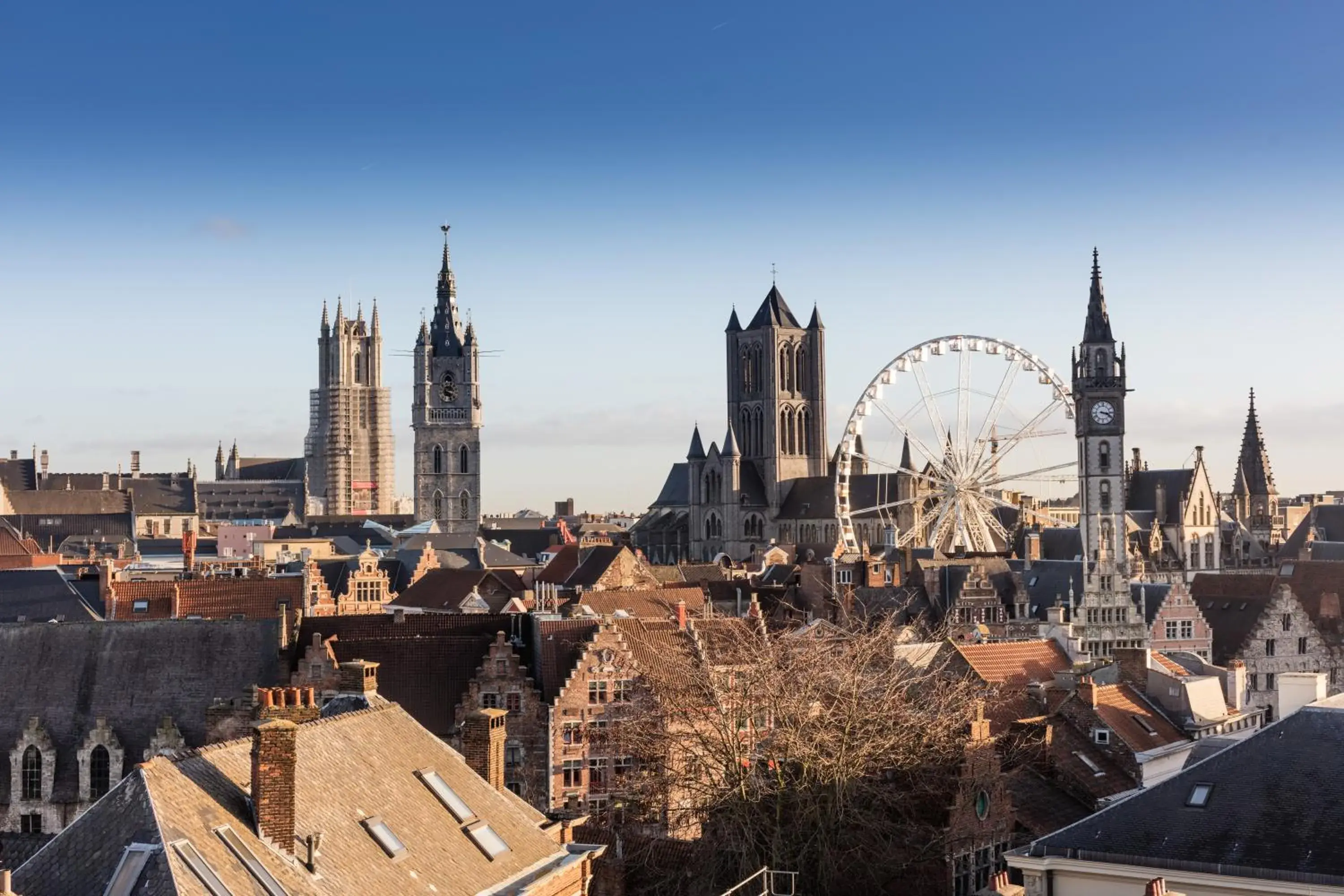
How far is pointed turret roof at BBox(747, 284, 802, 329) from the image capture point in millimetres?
172375

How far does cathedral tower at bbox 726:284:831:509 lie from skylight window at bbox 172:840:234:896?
5716 inches

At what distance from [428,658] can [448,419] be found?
5391 inches

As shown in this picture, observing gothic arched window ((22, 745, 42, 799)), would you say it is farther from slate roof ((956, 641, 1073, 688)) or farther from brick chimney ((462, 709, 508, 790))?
slate roof ((956, 641, 1073, 688))

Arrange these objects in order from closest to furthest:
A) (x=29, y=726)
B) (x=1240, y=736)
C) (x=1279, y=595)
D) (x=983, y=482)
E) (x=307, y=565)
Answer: (x=1240, y=736) → (x=29, y=726) → (x=1279, y=595) → (x=307, y=565) → (x=983, y=482)

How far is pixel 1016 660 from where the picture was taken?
48594 millimetres

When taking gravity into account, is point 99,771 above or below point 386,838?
below

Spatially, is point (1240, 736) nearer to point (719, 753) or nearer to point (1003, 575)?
point (719, 753)

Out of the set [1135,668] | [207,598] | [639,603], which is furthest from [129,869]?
[207,598]

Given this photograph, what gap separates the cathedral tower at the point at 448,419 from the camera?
178750 mm

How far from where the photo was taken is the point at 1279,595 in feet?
233

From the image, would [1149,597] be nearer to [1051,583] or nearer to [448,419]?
[1051,583]

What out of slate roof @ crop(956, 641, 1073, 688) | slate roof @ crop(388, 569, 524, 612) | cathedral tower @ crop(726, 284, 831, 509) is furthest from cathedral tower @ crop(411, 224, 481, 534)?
slate roof @ crop(956, 641, 1073, 688)

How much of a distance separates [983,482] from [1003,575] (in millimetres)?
29992

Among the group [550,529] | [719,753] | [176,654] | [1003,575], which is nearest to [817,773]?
[719,753]
